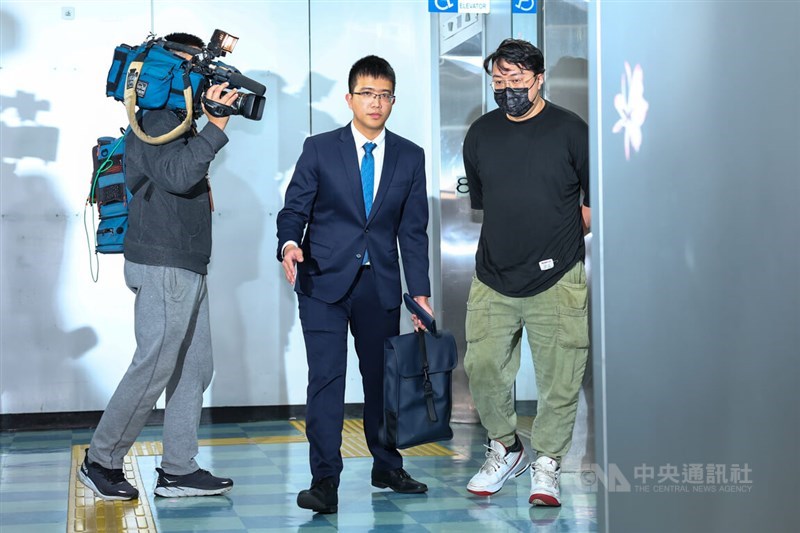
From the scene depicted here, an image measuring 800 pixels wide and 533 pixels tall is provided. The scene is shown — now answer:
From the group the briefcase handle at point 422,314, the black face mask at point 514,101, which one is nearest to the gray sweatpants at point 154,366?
the briefcase handle at point 422,314

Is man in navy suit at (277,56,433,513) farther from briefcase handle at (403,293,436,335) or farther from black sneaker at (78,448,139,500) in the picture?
Answer: black sneaker at (78,448,139,500)

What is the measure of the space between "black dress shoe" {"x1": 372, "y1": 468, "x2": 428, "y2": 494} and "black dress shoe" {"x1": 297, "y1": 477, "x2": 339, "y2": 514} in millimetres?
402

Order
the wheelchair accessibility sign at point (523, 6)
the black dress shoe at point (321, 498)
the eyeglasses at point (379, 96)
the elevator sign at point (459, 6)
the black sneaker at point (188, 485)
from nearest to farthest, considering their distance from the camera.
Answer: the black dress shoe at point (321, 498), the eyeglasses at point (379, 96), the black sneaker at point (188, 485), the wheelchair accessibility sign at point (523, 6), the elevator sign at point (459, 6)

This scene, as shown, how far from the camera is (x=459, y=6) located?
5.79 metres

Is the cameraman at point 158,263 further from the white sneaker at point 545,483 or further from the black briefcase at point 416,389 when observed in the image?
the white sneaker at point 545,483

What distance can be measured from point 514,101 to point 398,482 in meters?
1.63

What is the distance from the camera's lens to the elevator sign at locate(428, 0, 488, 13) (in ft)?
18.9

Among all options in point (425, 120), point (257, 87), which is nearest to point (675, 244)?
point (257, 87)

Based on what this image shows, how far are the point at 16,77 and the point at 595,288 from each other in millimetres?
5239

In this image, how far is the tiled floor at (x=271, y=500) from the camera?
3979 mm

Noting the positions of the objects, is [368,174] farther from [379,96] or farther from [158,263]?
[158,263]

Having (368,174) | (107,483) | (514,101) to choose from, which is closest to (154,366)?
(107,483)

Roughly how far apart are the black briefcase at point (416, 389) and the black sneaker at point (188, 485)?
0.76m

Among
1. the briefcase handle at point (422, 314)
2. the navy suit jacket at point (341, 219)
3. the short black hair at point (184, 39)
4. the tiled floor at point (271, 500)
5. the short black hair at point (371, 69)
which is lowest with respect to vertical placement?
the tiled floor at point (271, 500)
